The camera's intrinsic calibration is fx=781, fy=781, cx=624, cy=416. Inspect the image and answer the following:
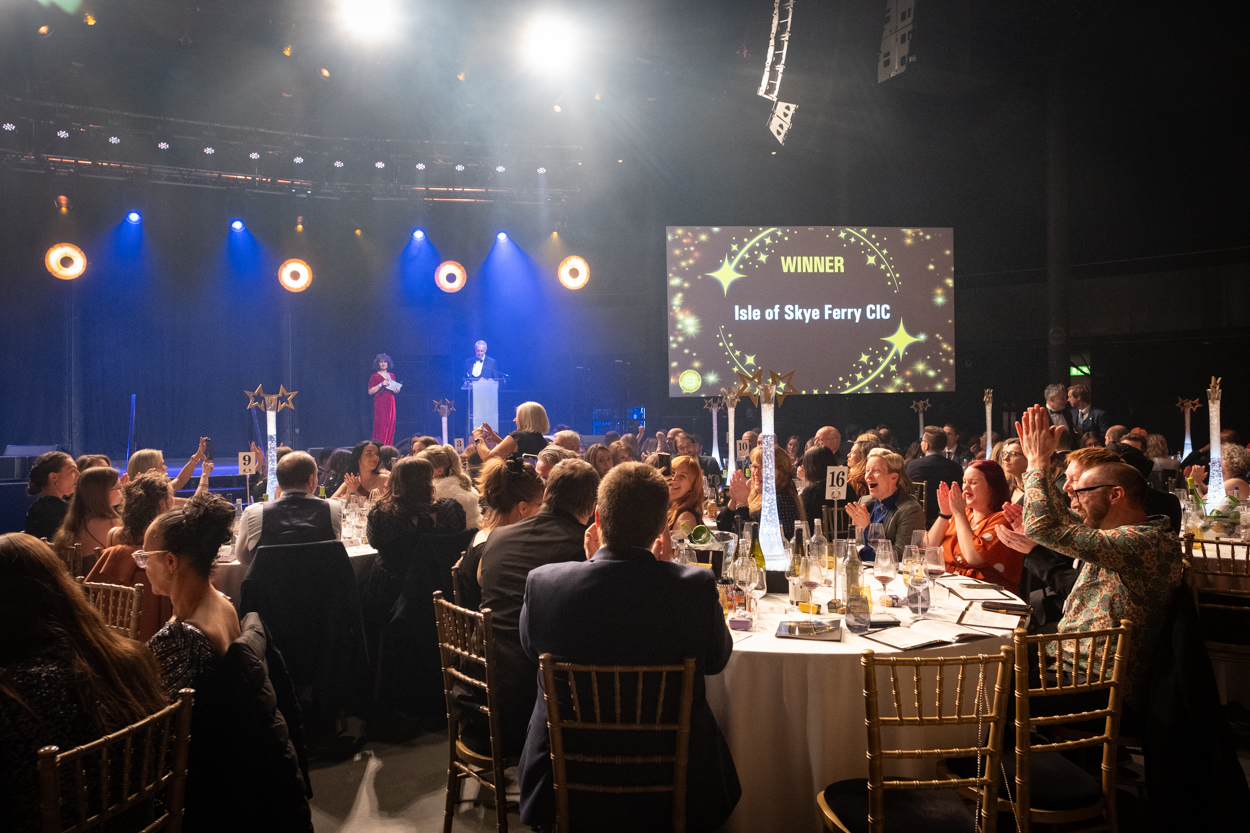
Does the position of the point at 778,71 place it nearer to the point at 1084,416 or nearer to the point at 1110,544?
the point at 1084,416

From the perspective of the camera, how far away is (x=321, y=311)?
41.0 ft

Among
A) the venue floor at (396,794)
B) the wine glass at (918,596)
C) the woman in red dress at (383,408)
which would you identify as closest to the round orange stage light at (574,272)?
the woman in red dress at (383,408)

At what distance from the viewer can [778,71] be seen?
7.46m

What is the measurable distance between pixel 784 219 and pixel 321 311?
289 inches

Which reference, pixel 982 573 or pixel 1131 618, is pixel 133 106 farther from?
pixel 1131 618

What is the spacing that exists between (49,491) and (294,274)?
24.3 feet

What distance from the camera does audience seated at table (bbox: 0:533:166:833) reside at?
150 cm

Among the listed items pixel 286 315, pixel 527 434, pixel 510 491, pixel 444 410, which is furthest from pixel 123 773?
pixel 286 315

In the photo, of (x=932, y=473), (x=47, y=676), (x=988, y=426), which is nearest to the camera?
(x=47, y=676)

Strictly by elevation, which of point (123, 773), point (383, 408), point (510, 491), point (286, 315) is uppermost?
point (286, 315)

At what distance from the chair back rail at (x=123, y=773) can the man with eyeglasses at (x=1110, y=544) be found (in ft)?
7.70

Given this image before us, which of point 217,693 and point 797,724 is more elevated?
point 217,693

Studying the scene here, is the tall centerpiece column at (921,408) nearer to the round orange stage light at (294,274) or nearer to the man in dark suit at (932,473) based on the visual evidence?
the man in dark suit at (932,473)

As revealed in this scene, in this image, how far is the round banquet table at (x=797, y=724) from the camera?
2328mm
